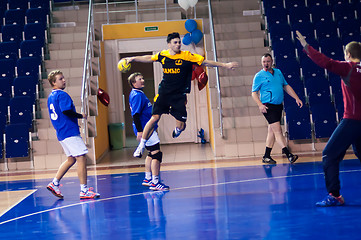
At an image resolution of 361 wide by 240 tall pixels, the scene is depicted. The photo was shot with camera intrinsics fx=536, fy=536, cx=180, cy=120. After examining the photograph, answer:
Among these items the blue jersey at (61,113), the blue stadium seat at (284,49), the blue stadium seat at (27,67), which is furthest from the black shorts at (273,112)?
the blue stadium seat at (27,67)

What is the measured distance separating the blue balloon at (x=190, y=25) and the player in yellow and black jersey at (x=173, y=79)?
5.58m

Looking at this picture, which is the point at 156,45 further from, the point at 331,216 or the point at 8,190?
the point at 331,216

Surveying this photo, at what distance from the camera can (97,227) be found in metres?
4.69

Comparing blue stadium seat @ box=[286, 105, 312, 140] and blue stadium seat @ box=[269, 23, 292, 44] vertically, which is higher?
blue stadium seat @ box=[269, 23, 292, 44]

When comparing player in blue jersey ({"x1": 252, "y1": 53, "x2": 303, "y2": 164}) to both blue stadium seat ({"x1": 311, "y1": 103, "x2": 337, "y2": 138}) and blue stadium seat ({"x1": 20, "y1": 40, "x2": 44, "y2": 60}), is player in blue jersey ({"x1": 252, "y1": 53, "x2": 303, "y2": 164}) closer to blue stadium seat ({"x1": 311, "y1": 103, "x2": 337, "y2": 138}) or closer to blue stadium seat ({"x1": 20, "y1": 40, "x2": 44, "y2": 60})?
blue stadium seat ({"x1": 311, "y1": 103, "x2": 337, "y2": 138})

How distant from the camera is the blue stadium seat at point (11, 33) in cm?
1191

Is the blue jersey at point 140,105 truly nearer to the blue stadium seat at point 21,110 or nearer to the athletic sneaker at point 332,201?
the athletic sneaker at point 332,201

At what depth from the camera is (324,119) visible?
946cm

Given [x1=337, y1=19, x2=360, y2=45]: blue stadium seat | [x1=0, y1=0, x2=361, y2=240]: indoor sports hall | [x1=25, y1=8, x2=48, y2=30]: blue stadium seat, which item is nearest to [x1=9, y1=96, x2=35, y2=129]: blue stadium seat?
[x1=0, y1=0, x2=361, y2=240]: indoor sports hall

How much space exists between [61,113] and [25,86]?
493 centimetres

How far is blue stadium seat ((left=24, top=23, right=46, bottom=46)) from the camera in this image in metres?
11.9

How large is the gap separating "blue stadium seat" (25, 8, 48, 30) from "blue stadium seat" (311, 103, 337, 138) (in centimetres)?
649

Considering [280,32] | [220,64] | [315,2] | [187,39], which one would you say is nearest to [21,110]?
[187,39]

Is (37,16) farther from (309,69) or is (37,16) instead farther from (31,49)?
(309,69)
